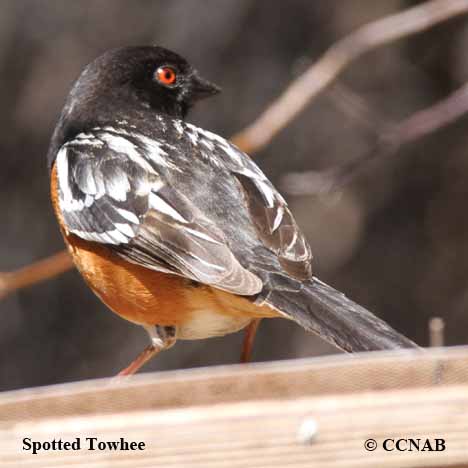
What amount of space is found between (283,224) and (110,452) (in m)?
1.51

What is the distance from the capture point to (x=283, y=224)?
330 cm

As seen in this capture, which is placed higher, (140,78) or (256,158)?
(256,158)

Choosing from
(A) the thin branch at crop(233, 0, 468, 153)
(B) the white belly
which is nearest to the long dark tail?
(B) the white belly

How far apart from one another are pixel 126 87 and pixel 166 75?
0.15 m

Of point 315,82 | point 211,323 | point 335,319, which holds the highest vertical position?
point 315,82

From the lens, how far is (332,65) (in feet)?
13.1

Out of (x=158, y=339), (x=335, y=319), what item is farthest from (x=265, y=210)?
(x=335, y=319)

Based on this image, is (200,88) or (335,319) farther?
(200,88)

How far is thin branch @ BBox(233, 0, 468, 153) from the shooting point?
3.94m

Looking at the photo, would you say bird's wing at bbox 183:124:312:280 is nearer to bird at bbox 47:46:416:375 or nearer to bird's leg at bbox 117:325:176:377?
bird at bbox 47:46:416:375

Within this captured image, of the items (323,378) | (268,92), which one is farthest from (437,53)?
(323,378)

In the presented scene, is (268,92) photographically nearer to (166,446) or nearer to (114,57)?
(114,57)

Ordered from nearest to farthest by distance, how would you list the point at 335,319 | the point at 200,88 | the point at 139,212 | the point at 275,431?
the point at 275,431, the point at 335,319, the point at 139,212, the point at 200,88

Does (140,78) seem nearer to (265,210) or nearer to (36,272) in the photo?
(36,272)
